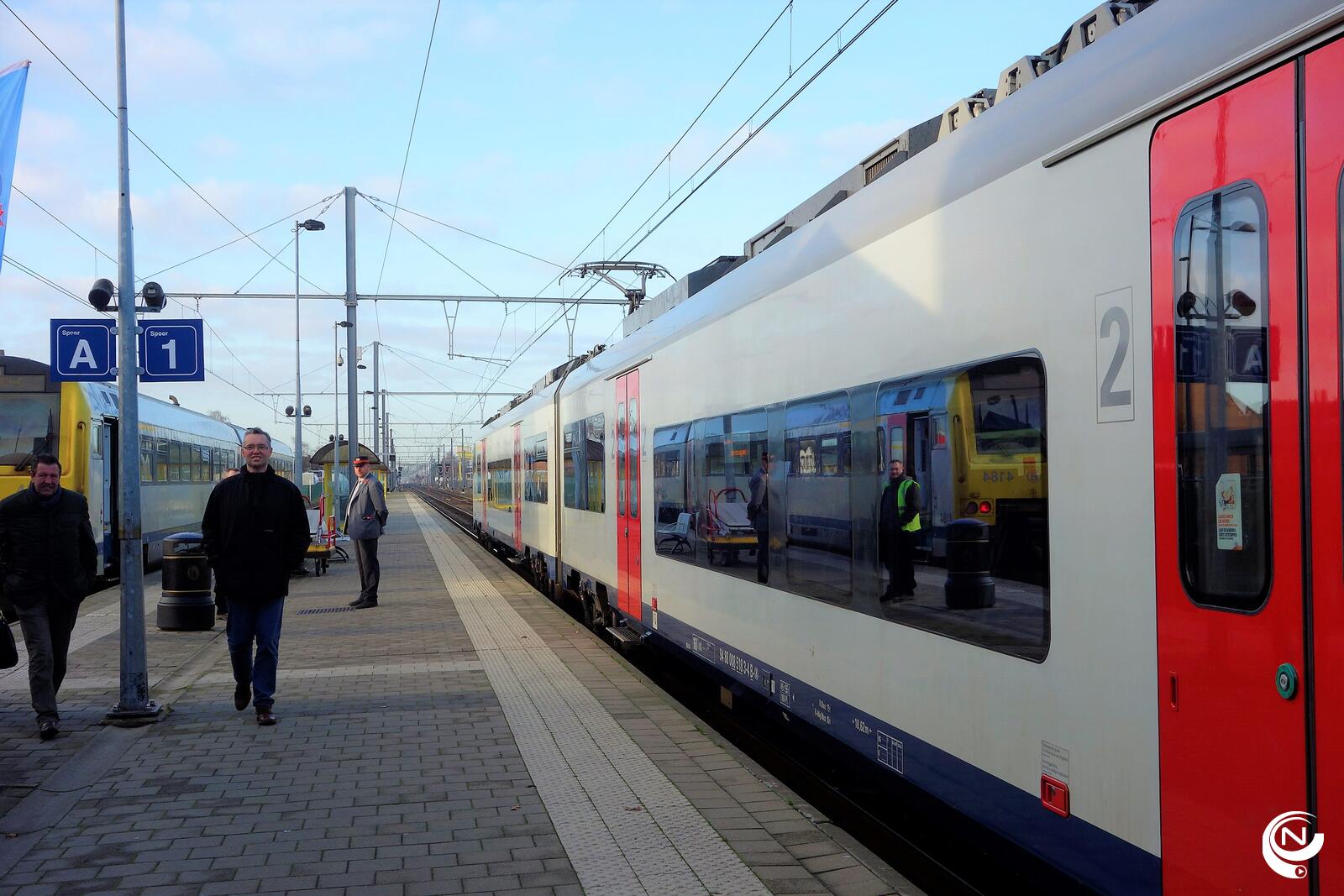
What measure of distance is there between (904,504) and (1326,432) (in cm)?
212

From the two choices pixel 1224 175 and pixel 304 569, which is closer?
pixel 1224 175

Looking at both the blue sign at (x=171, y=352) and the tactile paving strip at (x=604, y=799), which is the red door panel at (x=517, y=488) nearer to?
the tactile paving strip at (x=604, y=799)

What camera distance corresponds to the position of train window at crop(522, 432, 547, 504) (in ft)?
53.0

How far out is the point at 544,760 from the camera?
253 inches

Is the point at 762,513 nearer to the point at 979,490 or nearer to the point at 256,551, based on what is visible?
the point at 979,490

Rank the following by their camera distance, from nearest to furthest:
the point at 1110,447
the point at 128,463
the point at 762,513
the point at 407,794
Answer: the point at 1110,447
the point at 407,794
the point at 762,513
the point at 128,463

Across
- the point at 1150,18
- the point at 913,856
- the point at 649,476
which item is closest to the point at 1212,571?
the point at 1150,18

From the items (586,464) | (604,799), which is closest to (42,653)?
(604,799)

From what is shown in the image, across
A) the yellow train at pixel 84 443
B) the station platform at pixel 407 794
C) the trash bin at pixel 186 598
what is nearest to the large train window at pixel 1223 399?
the station platform at pixel 407 794

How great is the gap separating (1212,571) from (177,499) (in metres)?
23.8

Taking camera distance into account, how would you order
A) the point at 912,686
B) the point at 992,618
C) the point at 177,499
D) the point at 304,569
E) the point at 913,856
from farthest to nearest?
the point at 177,499 < the point at 304,569 < the point at 913,856 < the point at 912,686 < the point at 992,618

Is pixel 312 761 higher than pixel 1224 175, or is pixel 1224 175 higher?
pixel 1224 175

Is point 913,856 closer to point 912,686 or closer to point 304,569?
point 912,686

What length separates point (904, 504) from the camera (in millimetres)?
4602
